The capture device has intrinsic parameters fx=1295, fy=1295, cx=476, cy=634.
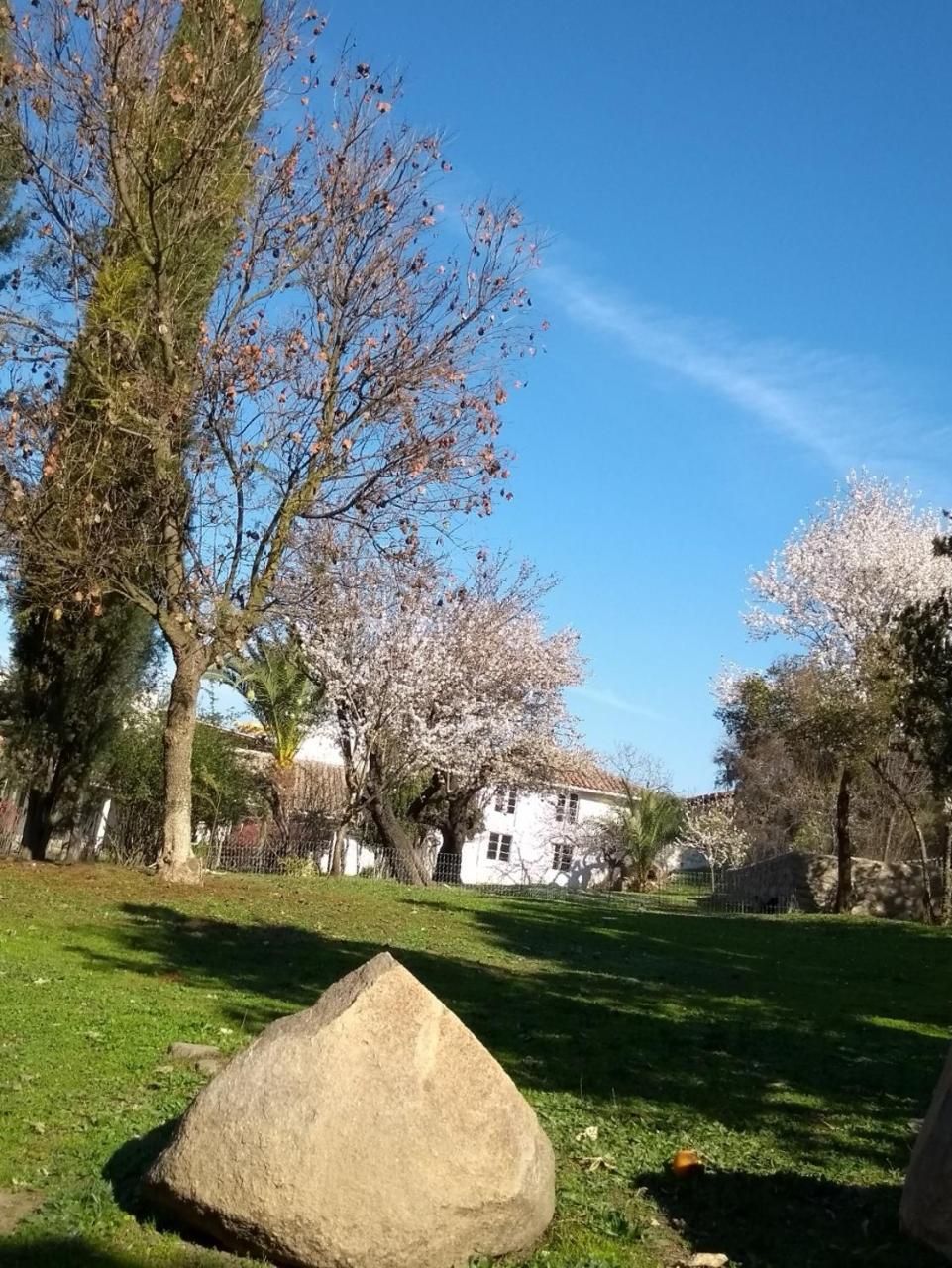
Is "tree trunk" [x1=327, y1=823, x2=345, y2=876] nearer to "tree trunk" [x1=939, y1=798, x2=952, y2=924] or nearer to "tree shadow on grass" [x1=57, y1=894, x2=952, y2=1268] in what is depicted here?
"tree shadow on grass" [x1=57, y1=894, x2=952, y2=1268]

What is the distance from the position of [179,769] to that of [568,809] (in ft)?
129

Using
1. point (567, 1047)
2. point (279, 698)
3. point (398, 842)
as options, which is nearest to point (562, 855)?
point (398, 842)

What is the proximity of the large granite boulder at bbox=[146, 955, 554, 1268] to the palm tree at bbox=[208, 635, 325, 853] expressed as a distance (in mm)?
23536

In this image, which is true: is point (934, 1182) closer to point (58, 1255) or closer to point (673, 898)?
point (58, 1255)

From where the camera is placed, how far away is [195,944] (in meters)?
12.1

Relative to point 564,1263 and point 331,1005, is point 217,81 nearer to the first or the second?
point 331,1005

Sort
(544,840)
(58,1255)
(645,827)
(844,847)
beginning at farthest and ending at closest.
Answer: (544,840)
(645,827)
(844,847)
(58,1255)

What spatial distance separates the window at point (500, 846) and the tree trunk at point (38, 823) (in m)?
35.2

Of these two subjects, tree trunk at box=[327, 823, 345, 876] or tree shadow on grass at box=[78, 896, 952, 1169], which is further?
tree trunk at box=[327, 823, 345, 876]

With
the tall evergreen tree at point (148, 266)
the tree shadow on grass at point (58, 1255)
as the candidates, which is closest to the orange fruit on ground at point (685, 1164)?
the tree shadow on grass at point (58, 1255)

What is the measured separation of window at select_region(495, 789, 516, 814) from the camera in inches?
1698

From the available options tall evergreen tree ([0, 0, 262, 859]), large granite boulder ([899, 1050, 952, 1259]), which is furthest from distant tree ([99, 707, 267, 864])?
large granite boulder ([899, 1050, 952, 1259])

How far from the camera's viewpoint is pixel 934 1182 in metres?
4.77

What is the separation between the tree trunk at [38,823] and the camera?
2075 centimetres
